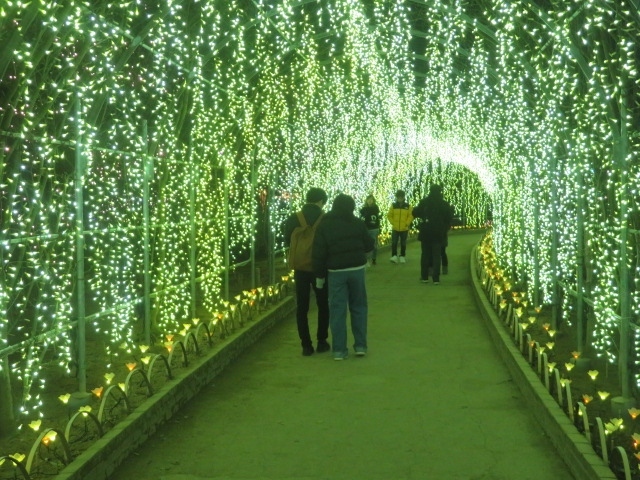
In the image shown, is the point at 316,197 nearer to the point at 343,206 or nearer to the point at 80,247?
the point at 343,206

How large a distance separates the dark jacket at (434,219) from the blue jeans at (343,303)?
7.59m

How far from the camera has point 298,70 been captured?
15.6 metres

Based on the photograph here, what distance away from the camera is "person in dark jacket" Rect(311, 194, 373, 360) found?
955 centimetres

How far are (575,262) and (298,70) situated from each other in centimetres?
764

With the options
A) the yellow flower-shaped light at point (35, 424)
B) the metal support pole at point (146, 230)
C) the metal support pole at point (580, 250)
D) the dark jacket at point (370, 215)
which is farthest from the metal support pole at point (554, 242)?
the dark jacket at point (370, 215)

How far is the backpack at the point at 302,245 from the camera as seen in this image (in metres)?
10.0

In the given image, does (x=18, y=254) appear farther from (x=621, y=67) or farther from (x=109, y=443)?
(x=621, y=67)

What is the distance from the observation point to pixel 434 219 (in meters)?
17.2

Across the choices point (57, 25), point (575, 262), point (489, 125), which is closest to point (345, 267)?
point (575, 262)

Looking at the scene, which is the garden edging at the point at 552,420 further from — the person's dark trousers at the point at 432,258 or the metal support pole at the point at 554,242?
the person's dark trousers at the point at 432,258

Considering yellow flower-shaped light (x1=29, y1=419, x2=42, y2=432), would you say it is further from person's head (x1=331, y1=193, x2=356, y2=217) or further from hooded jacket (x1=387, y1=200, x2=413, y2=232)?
hooded jacket (x1=387, y1=200, x2=413, y2=232)

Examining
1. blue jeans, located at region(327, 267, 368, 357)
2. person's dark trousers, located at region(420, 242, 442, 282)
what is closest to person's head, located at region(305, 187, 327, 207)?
blue jeans, located at region(327, 267, 368, 357)

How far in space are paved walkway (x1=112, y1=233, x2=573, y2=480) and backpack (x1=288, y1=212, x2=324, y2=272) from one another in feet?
3.38

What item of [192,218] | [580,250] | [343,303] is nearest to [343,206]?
[343,303]
